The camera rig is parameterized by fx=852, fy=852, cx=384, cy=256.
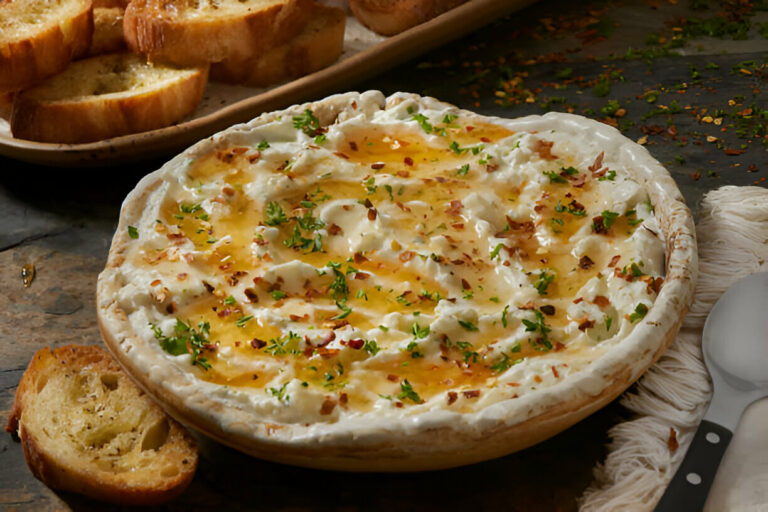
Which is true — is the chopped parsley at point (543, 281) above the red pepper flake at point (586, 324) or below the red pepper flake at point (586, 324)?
below

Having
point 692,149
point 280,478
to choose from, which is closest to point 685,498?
point 280,478

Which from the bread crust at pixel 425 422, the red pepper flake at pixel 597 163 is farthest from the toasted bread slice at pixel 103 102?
the red pepper flake at pixel 597 163

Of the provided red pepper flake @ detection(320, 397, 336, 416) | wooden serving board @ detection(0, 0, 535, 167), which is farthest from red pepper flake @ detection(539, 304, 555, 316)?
wooden serving board @ detection(0, 0, 535, 167)

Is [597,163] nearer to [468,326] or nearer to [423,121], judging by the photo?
[423,121]

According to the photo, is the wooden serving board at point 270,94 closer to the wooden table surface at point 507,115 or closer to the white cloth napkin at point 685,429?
the wooden table surface at point 507,115

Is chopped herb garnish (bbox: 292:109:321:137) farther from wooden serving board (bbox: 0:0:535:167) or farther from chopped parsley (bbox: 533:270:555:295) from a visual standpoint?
chopped parsley (bbox: 533:270:555:295)
